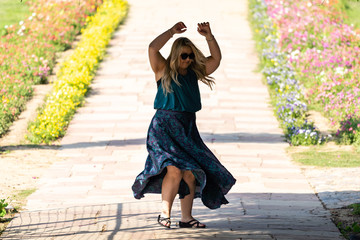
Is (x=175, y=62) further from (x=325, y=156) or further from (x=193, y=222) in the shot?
(x=325, y=156)

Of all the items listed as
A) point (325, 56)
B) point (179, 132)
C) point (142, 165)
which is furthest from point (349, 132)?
point (179, 132)

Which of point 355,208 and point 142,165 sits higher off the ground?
point 355,208

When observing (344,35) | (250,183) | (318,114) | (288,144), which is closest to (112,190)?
(250,183)

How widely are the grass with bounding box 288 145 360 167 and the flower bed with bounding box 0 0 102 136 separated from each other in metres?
4.15

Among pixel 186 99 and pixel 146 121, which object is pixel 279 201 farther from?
pixel 146 121

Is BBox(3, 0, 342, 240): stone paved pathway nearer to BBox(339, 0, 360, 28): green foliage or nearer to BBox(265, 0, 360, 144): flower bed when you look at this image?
BBox(265, 0, 360, 144): flower bed

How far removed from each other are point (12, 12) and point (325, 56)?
351 inches

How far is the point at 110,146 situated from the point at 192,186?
3.95 m

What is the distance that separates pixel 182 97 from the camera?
5.53 m

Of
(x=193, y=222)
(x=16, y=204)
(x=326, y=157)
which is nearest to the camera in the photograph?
(x=193, y=222)

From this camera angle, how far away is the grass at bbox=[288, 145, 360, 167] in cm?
866

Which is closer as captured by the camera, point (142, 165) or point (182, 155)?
point (182, 155)

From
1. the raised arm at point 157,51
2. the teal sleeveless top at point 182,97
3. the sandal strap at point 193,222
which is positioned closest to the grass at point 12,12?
the raised arm at point 157,51

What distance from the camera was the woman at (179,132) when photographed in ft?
18.1
